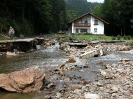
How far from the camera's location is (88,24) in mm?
69688

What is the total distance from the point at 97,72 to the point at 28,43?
16821mm

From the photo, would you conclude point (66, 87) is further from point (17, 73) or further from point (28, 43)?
point (28, 43)

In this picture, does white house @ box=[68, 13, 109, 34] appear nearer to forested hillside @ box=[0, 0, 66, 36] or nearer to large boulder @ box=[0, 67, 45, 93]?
forested hillside @ box=[0, 0, 66, 36]

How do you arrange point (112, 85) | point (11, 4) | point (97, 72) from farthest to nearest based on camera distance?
point (11, 4)
point (97, 72)
point (112, 85)

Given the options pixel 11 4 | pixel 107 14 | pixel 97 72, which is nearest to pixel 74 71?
pixel 97 72

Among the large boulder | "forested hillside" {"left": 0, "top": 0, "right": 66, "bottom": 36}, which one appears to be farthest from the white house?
the large boulder

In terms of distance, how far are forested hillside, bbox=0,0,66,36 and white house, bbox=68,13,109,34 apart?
1269 centimetres

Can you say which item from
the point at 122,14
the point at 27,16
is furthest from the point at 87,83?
the point at 27,16

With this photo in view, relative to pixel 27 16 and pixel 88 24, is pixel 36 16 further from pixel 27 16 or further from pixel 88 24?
pixel 88 24

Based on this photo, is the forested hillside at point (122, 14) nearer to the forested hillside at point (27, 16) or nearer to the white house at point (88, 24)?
the white house at point (88, 24)

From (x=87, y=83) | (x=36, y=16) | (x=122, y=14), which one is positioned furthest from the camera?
(x=36, y=16)

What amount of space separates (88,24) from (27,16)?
19.4 meters

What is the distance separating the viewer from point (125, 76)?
13.0 metres

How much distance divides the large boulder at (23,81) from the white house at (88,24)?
58.1 metres
